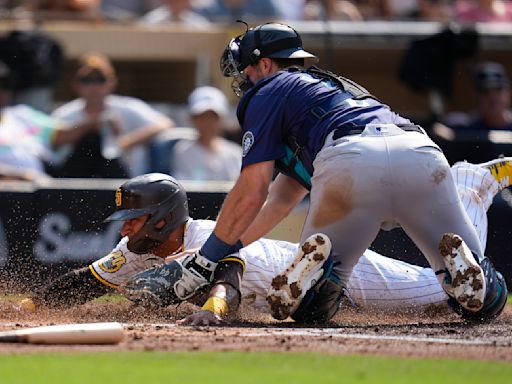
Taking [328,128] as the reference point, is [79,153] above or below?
below

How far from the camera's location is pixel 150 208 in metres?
7.08

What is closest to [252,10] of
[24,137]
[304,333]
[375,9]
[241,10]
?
[241,10]

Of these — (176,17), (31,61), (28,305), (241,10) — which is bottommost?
(31,61)

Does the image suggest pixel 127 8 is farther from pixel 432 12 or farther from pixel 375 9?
pixel 432 12

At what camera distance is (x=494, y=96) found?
12.8 metres

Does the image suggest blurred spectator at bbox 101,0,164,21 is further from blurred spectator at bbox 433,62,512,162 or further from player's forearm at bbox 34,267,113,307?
player's forearm at bbox 34,267,113,307

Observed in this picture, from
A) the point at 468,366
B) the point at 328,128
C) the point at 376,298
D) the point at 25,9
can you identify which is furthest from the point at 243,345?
the point at 25,9

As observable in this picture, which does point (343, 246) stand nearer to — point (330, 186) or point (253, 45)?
point (330, 186)

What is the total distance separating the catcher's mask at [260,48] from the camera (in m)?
6.91

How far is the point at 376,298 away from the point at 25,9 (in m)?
7.74

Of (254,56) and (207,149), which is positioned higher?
(254,56)

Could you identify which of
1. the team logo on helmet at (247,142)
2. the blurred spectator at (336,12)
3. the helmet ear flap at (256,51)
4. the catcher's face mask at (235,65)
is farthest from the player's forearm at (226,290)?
the blurred spectator at (336,12)

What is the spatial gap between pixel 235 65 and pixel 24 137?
552cm

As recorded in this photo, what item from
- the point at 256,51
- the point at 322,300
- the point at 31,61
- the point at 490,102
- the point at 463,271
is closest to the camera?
the point at 463,271
